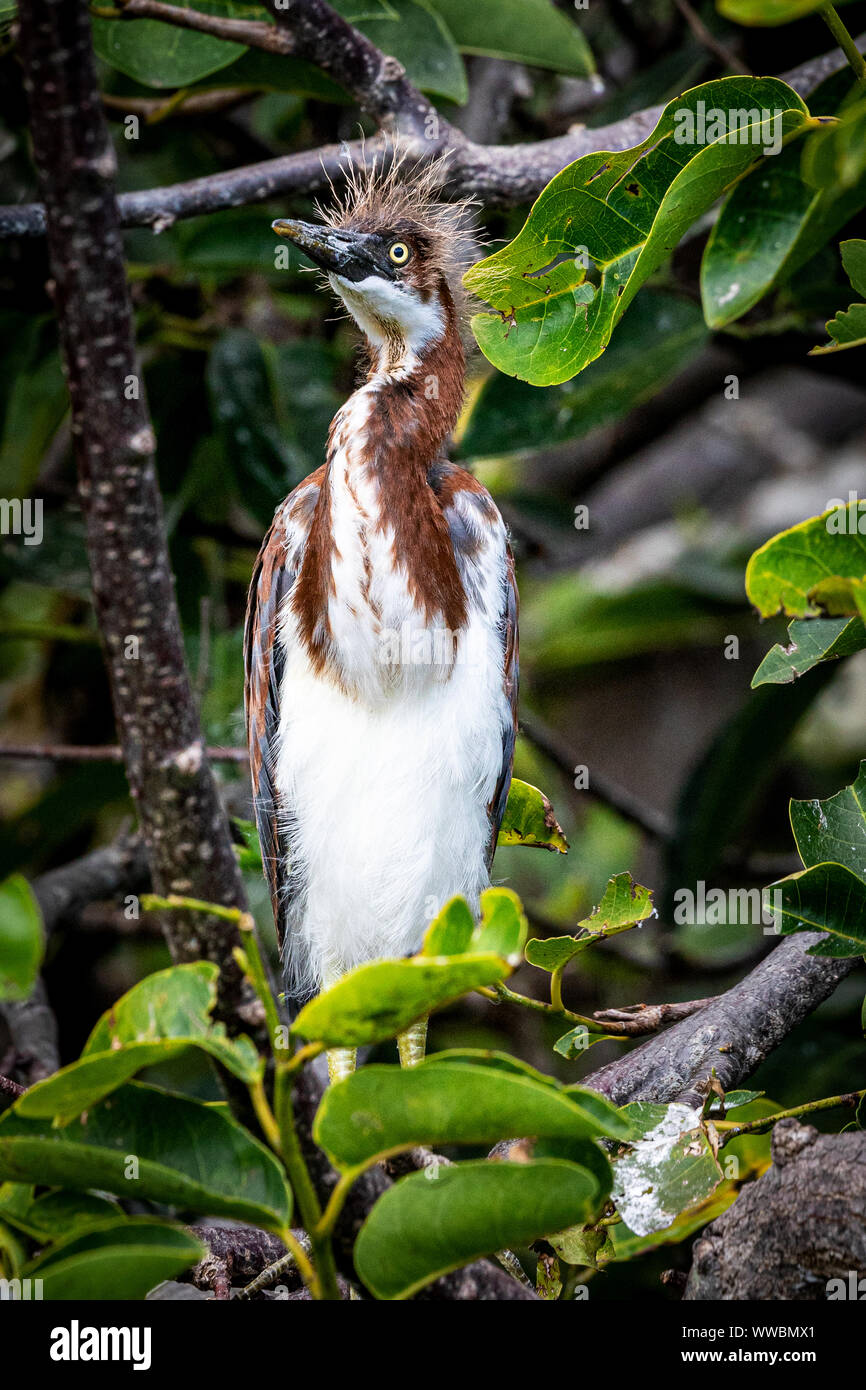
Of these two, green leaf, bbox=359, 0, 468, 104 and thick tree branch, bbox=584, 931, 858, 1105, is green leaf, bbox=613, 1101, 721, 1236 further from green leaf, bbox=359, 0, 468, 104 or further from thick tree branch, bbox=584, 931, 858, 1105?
green leaf, bbox=359, 0, 468, 104

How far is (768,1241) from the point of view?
4.64ft

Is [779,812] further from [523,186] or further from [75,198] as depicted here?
[75,198]

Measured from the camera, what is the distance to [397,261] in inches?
98.9

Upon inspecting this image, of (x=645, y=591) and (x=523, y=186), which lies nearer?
(x=523, y=186)

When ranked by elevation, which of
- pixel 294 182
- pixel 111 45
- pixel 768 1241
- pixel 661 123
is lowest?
pixel 768 1241

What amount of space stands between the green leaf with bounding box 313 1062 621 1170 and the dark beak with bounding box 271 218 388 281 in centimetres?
172

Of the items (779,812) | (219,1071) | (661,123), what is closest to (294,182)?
(661,123)

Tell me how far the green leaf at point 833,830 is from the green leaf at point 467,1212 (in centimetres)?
71

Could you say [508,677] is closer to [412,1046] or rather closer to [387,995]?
[412,1046]

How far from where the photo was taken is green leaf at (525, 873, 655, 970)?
1604 mm

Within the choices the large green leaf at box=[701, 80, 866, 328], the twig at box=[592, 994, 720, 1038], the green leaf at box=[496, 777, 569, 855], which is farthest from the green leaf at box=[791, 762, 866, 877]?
the large green leaf at box=[701, 80, 866, 328]

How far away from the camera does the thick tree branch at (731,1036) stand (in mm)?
1856

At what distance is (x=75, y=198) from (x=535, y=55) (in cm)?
209
